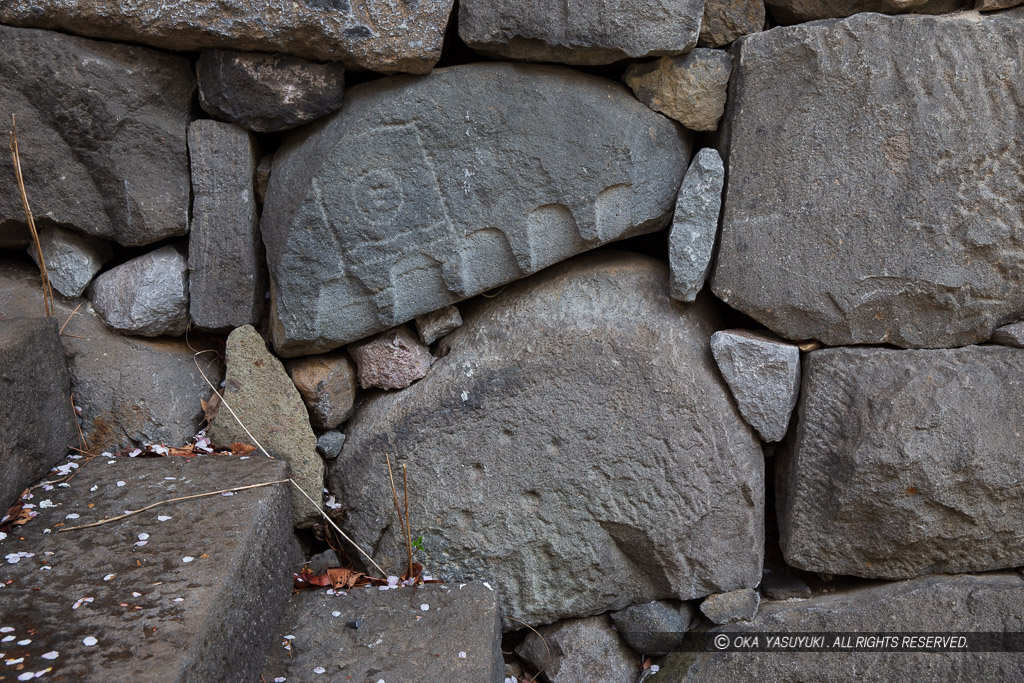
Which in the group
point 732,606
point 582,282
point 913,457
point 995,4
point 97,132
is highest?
point 995,4

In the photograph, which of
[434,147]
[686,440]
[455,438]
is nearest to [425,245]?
[434,147]

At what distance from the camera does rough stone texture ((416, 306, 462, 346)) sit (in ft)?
6.46

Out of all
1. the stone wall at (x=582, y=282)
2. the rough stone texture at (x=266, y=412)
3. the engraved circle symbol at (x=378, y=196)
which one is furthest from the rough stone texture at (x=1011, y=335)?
the rough stone texture at (x=266, y=412)

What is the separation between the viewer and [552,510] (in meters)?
1.90

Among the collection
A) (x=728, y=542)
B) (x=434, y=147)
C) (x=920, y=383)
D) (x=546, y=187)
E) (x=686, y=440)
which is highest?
(x=434, y=147)

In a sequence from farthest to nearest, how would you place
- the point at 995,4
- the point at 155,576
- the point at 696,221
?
the point at 696,221
the point at 995,4
the point at 155,576

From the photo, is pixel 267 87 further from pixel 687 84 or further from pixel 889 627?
pixel 889 627

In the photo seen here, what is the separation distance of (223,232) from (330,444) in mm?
619

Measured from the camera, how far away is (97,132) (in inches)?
68.2

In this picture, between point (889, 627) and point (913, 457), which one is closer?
point (913, 457)

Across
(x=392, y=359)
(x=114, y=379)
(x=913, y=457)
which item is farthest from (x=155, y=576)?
(x=913, y=457)

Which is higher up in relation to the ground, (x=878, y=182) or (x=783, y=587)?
(x=878, y=182)

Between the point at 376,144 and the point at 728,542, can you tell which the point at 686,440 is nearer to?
the point at 728,542

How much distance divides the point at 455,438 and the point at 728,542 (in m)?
0.77
